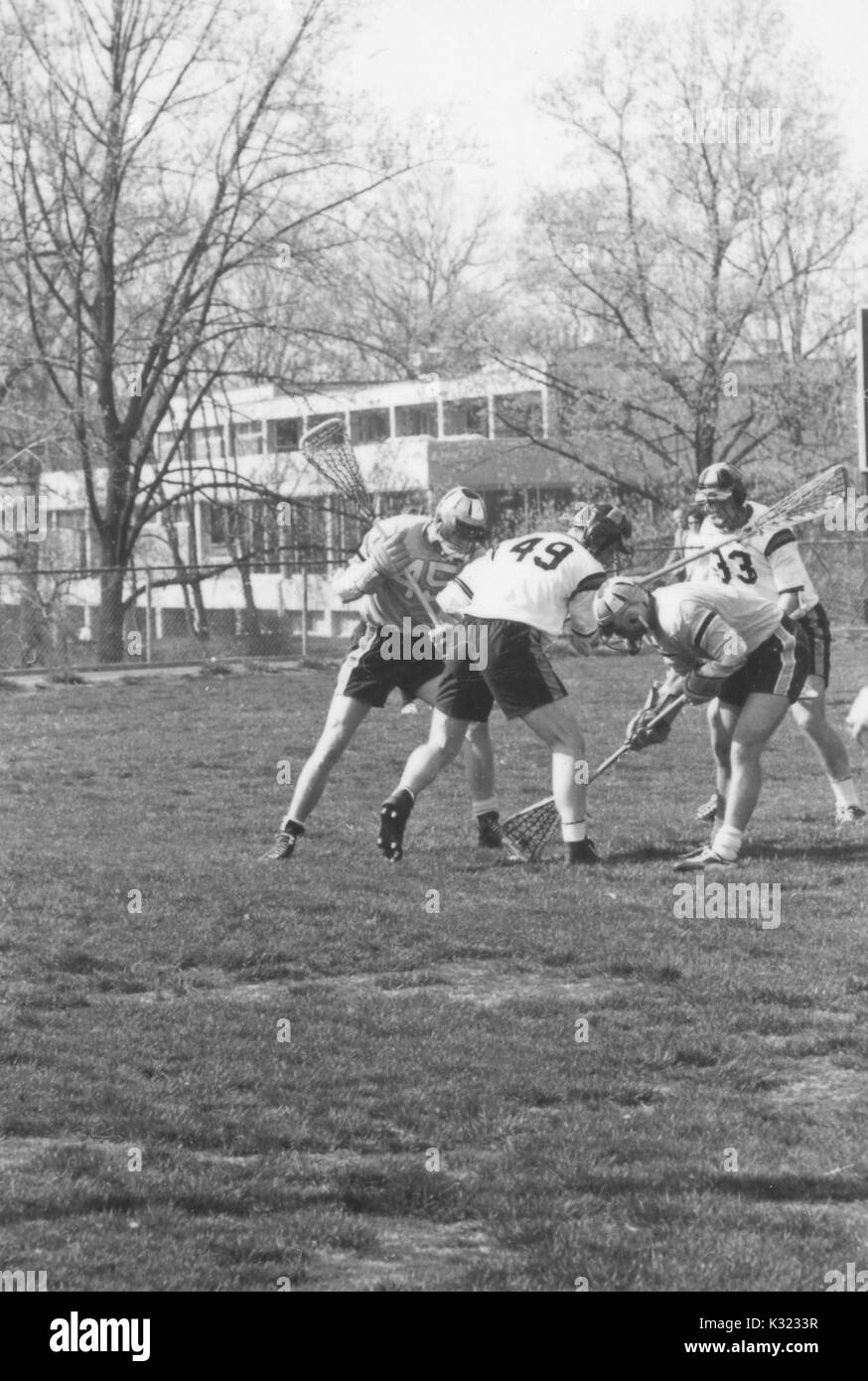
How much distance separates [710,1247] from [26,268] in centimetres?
2918

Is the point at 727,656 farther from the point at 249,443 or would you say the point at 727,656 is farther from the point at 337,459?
the point at 249,443

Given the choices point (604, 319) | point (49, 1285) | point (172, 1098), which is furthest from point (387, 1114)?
point (604, 319)

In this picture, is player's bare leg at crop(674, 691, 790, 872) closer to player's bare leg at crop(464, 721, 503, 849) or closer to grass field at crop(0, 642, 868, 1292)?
grass field at crop(0, 642, 868, 1292)

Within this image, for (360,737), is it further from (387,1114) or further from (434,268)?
(434,268)

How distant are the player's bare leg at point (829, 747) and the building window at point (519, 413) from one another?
88.6ft

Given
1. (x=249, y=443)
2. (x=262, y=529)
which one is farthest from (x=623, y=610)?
(x=249, y=443)

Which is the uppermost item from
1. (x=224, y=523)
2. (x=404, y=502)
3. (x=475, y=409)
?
(x=475, y=409)

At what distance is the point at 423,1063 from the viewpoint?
596 cm

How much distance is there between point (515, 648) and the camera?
367 inches

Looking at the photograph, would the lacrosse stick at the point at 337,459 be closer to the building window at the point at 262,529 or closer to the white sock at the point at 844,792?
the white sock at the point at 844,792

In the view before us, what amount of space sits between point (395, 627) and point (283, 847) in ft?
4.20

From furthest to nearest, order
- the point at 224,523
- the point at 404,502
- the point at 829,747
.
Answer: the point at 404,502, the point at 224,523, the point at 829,747

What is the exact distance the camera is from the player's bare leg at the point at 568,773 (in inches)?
368

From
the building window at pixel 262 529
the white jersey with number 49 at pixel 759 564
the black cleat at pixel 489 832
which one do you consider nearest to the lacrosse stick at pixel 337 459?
the black cleat at pixel 489 832
